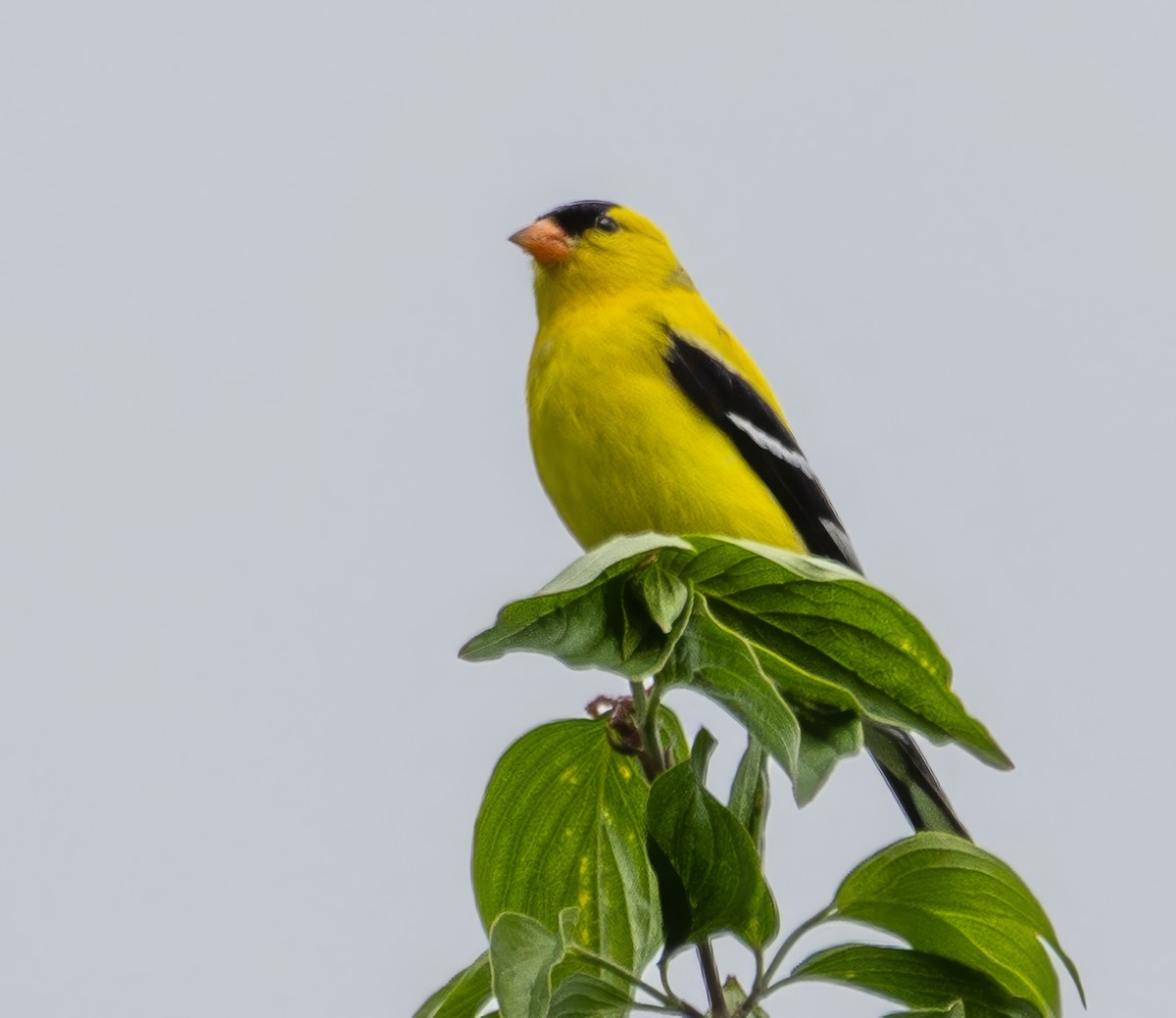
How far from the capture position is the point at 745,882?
1.73m

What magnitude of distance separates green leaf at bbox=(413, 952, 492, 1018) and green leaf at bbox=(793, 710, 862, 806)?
45 cm

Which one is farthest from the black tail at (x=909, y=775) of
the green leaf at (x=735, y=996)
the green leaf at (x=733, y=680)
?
the green leaf at (x=733, y=680)

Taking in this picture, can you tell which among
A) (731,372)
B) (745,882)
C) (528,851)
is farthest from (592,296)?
(745,882)

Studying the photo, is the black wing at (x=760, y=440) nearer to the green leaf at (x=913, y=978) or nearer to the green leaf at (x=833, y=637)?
the green leaf at (x=913, y=978)

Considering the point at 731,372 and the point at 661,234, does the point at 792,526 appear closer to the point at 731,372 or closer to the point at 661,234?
the point at 731,372

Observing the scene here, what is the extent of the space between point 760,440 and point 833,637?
2261 mm

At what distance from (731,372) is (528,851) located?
2229 mm

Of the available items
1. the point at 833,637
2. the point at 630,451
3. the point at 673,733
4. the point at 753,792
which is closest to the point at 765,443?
the point at 630,451

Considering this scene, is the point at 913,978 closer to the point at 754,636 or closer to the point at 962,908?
the point at 962,908

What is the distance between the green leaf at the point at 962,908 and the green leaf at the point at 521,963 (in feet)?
1.43

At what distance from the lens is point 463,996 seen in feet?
6.05

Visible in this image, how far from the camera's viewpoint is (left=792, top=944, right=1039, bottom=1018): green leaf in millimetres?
1843

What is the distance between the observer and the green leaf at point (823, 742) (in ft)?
5.44

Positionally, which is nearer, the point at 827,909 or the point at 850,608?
the point at 850,608
